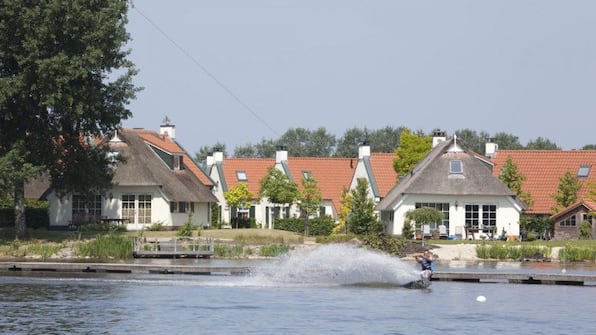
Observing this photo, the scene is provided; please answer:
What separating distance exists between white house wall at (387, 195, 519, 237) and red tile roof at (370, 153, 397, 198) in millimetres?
12637

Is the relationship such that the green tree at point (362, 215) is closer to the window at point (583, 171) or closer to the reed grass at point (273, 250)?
the reed grass at point (273, 250)

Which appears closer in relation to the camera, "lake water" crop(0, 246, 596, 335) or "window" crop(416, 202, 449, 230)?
"lake water" crop(0, 246, 596, 335)

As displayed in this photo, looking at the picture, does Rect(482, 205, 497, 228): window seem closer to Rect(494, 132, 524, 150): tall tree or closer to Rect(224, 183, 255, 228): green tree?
Rect(224, 183, 255, 228): green tree

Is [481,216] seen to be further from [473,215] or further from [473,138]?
[473,138]

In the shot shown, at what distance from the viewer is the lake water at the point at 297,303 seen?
3256cm

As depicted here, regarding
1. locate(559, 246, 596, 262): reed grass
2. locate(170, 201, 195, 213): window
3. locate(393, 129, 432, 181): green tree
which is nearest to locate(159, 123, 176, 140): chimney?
locate(170, 201, 195, 213): window

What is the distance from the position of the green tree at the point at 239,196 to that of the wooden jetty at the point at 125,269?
3924 centimetres

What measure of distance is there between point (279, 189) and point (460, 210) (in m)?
14.7

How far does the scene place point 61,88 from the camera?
194ft

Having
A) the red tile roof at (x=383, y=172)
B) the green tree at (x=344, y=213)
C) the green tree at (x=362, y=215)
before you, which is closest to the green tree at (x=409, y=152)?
the red tile roof at (x=383, y=172)

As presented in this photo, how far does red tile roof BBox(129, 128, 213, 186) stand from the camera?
280 feet

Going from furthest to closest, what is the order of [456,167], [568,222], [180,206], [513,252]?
[180,206] → [456,167] → [568,222] → [513,252]

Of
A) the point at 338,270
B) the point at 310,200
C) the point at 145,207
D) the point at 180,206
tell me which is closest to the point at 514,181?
the point at 310,200

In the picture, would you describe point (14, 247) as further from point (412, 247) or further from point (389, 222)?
point (389, 222)
